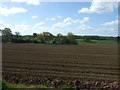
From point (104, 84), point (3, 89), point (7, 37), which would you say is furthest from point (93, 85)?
point (7, 37)

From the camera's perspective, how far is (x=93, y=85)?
9.60 metres

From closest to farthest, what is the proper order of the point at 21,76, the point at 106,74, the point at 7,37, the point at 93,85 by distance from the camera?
the point at 93,85 < the point at 21,76 < the point at 106,74 < the point at 7,37

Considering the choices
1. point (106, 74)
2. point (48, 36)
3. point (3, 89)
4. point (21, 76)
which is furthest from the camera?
point (48, 36)

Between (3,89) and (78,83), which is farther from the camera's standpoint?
(78,83)

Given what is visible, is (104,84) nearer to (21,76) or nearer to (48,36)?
(21,76)

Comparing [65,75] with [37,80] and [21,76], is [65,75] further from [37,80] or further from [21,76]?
[21,76]

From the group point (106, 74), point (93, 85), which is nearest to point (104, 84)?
point (93, 85)

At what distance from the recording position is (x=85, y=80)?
10398 millimetres

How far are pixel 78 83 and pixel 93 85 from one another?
76cm

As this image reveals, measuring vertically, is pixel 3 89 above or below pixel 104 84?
above

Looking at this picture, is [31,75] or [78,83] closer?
[78,83]

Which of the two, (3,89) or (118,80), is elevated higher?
(3,89)

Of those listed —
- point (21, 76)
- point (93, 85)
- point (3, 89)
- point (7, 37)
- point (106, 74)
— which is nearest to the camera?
point (3, 89)

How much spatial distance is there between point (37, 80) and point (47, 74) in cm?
139
